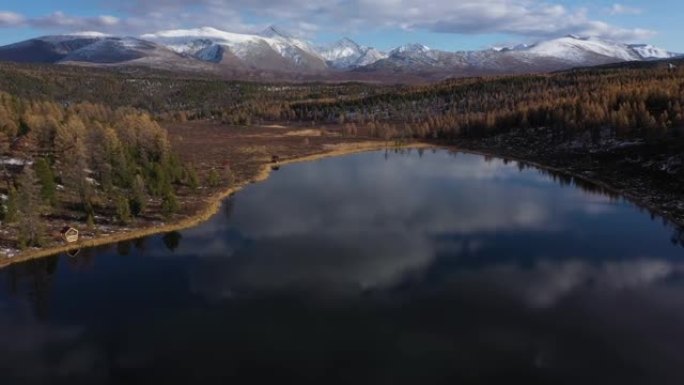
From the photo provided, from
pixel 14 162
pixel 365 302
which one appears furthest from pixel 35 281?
pixel 14 162

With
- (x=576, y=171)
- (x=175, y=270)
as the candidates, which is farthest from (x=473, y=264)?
(x=576, y=171)

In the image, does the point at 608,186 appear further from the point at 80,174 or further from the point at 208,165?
the point at 80,174

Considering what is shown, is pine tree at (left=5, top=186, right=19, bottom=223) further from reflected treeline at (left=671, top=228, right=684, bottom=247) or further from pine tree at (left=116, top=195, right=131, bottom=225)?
reflected treeline at (left=671, top=228, right=684, bottom=247)

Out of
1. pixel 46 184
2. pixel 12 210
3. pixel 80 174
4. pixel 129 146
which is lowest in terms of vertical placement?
pixel 12 210

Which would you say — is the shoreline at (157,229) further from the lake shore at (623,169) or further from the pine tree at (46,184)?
the lake shore at (623,169)

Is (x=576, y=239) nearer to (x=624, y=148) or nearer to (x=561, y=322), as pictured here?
(x=561, y=322)

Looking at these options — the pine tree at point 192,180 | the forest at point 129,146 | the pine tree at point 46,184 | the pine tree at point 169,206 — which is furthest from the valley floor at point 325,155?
the pine tree at point 46,184

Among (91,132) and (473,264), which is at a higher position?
(91,132)

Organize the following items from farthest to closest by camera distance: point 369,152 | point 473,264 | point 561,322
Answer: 1. point 369,152
2. point 473,264
3. point 561,322
